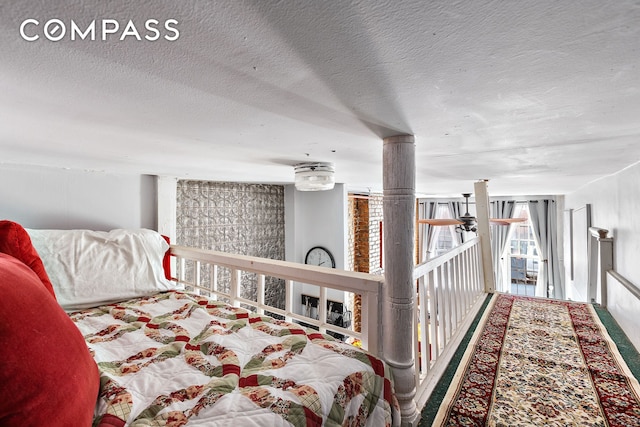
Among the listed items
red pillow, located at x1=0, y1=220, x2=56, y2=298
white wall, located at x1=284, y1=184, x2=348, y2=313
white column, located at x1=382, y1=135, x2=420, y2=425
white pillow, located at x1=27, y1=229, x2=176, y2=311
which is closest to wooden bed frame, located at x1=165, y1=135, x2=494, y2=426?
white column, located at x1=382, y1=135, x2=420, y2=425

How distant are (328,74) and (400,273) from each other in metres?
0.94

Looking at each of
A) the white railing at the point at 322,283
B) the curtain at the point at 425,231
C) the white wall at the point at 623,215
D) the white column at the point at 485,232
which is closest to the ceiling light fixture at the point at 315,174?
the white railing at the point at 322,283

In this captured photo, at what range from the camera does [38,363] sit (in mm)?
648

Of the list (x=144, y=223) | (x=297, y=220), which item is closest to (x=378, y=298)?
(x=144, y=223)

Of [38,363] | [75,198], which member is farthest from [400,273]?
[75,198]

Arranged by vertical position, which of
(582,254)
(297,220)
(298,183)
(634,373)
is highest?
(298,183)

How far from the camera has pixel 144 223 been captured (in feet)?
8.94

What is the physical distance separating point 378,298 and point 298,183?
1.05m

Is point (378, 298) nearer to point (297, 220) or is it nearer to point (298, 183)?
point (298, 183)

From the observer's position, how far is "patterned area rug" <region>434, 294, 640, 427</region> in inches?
58.0

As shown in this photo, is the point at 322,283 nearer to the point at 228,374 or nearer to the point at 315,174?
the point at 228,374

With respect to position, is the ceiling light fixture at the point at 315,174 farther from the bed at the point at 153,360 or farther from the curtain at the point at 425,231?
the curtain at the point at 425,231

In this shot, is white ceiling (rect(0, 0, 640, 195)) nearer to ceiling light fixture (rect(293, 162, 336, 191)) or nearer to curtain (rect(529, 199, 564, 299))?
ceiling light fixture (rect(293, 162, 336, 191))

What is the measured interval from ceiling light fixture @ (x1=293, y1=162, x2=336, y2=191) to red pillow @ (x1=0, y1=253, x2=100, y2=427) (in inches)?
58.6
